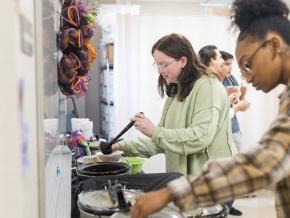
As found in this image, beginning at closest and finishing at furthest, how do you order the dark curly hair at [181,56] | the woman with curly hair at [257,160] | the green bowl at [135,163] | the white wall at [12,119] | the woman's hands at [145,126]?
the white wall at [12,119], the woman with curly hair at [257,160], the woman's hands at [145,126], the dark curly hair at [181,56], the green bowl at [135,163]

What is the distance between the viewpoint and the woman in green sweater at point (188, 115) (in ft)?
4.90

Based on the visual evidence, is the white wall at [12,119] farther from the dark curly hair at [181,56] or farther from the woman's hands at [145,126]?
the dark curly hair at [181,56]

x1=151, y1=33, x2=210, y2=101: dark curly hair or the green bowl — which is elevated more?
x1=151, y1=33, x2=210, y2=101: dark curly hair

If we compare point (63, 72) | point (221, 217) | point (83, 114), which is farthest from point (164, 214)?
point (83, 114)

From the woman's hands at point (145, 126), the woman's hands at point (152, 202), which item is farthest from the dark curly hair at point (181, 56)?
the woman's hands at point (152, 202)

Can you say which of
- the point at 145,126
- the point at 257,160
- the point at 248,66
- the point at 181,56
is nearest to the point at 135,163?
the point at 145,126

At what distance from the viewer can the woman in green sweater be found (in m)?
1.49

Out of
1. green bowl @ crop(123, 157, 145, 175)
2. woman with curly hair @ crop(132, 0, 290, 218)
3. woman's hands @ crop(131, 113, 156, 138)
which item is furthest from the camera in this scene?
green bowl @ crop(123, 157, 145, 175)

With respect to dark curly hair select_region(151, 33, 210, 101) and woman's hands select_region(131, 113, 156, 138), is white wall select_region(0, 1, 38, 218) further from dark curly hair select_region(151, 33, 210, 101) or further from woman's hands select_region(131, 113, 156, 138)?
dark curly hair select_region(151, 33, 210, 101)

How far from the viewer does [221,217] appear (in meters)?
0.99

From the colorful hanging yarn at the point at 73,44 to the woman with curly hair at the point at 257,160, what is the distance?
2.91 ft

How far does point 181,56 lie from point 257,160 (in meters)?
1.05

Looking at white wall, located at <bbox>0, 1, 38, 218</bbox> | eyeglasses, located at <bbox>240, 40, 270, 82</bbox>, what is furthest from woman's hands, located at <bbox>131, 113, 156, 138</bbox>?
white wall, located at <bbox>0, 1, 38, 218</bbox>

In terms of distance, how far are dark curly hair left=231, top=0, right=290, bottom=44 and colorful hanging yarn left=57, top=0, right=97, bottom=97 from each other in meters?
A: 0.84
